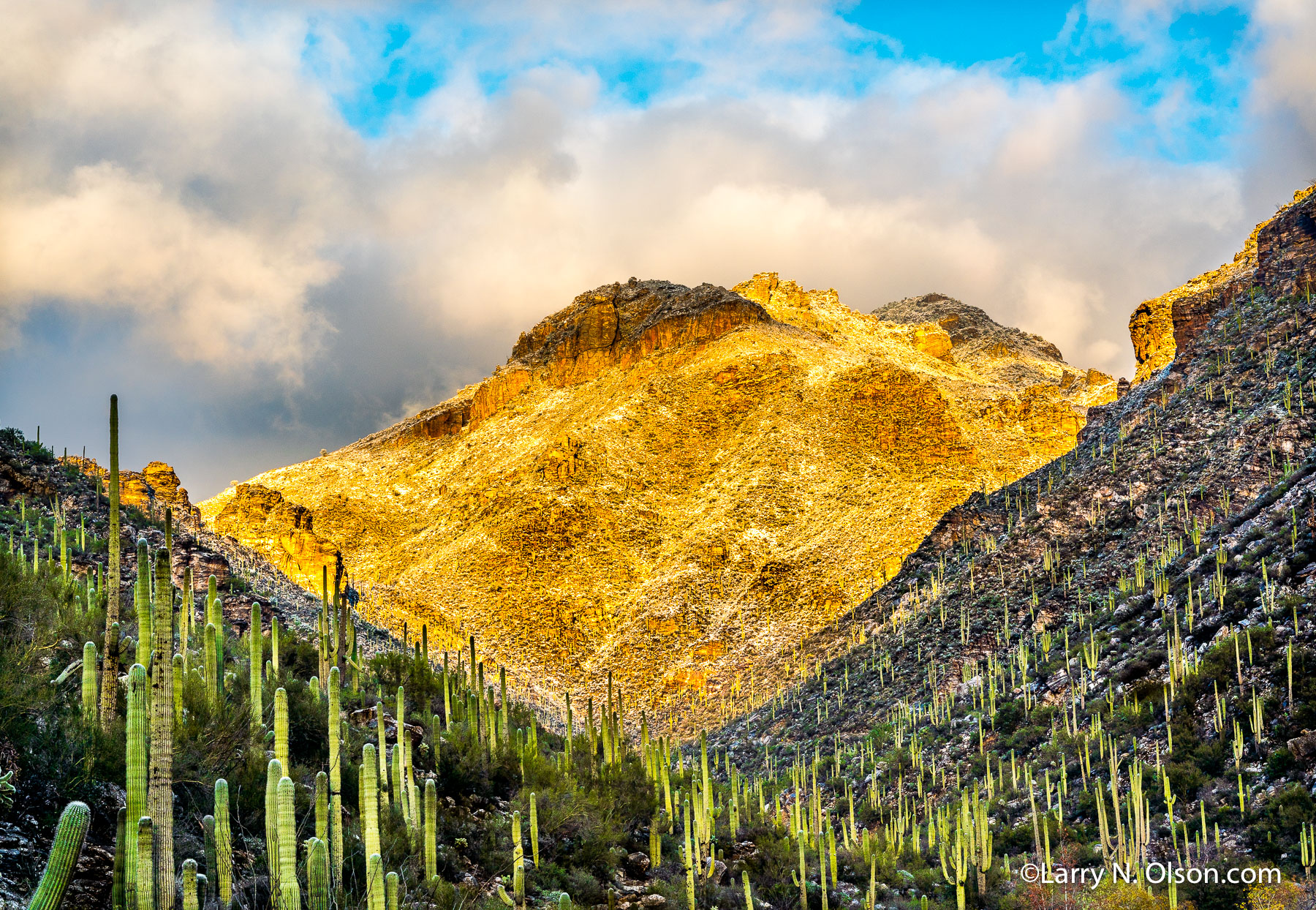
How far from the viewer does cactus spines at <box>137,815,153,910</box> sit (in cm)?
469

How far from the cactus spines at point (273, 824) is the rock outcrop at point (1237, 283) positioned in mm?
41896

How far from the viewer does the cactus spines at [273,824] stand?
5.95 meters

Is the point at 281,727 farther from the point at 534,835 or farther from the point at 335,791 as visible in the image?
the point at 534,835

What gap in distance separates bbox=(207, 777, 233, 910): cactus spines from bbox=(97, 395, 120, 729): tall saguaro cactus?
5.36 feet

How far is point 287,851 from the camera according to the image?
5.64 m

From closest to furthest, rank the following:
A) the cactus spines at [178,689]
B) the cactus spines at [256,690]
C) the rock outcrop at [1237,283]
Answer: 1. the cactus spines at [178,689]
2. the cactus spines at [256,690]
3. the rock outcrop at [1237,283]

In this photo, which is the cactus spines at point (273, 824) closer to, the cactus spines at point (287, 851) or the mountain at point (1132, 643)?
the cactus spines at point (287, 851)

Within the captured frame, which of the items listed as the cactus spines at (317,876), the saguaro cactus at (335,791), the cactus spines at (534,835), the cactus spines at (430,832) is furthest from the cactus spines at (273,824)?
the cactus spines at (534,835)

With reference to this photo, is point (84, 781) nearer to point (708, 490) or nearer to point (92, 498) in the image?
point (92, 498)

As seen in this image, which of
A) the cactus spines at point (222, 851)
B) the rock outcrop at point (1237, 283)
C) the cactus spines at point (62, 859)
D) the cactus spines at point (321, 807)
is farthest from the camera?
the rock outcrop at point (1237, 283)

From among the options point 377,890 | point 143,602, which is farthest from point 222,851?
point 143,602

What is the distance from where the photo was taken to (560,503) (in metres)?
58.8

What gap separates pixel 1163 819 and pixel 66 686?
17.1 m

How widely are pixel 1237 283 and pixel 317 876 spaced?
50674 millimetres
